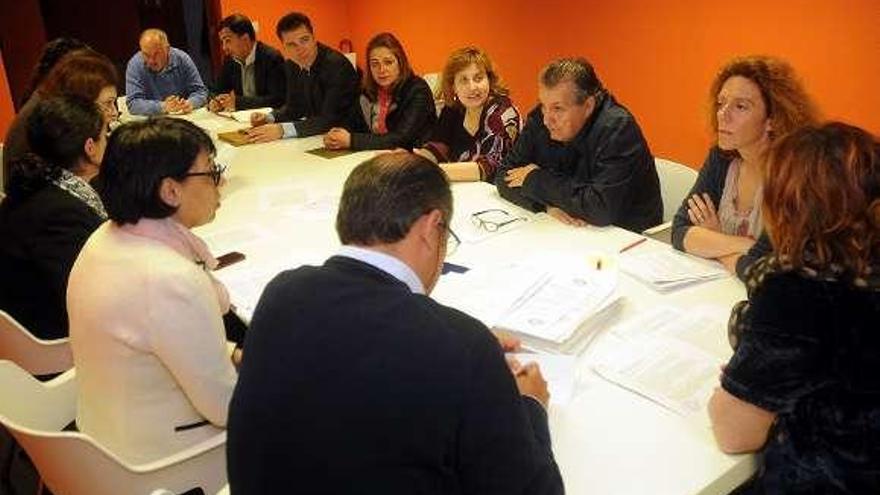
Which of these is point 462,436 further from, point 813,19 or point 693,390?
point 813,19

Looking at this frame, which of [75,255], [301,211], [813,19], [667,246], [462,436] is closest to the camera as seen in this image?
[462,436]

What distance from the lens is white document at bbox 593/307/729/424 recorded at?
1500 millimetres

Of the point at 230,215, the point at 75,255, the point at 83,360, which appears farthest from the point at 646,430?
the point at 230,215

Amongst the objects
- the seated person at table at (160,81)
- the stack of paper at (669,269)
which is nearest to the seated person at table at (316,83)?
the seated person at table at (160,81)

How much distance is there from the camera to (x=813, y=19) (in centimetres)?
334

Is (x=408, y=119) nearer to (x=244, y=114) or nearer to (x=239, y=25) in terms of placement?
(x=244, y=114)

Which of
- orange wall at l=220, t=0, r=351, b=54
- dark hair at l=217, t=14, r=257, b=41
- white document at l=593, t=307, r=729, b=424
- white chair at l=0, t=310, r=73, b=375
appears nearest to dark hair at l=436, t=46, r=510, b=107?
white document at l=593, t=307, r=729, b=424

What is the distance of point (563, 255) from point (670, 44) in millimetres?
2260

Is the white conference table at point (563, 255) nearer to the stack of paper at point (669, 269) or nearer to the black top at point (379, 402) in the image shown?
the stack of paper at point (669, 269)

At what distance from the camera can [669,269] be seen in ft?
6.88

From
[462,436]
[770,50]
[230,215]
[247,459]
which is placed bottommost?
[230,215]

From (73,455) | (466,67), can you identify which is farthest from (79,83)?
(73,455)

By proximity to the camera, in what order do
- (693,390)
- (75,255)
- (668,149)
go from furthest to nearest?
1. (668,149)
2. (75,255)
3. (693,390)

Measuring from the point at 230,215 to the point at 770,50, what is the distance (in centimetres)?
267
